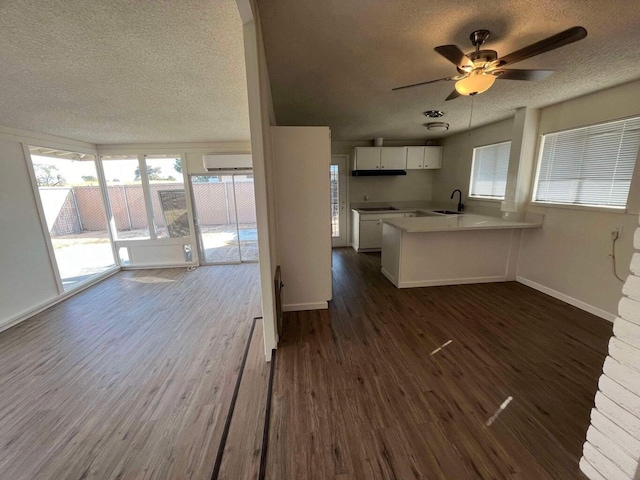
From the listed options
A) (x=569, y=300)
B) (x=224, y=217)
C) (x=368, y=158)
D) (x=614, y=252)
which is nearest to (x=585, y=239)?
(x=614, y=252)

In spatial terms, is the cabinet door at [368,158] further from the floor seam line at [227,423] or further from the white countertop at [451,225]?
the floor seam line at [227,423]

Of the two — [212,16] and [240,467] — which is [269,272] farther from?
[212,16]

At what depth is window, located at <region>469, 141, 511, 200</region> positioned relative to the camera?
3.89m

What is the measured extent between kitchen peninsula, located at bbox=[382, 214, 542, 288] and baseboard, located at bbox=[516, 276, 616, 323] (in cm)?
22

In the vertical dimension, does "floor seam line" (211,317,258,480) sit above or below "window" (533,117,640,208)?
below

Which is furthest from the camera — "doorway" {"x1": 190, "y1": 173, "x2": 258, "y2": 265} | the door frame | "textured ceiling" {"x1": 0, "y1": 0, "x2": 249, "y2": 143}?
the door frame

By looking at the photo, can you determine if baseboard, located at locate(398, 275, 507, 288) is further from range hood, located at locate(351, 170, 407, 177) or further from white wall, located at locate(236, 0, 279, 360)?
range hood, located at locate(351, 170, 407, 177)

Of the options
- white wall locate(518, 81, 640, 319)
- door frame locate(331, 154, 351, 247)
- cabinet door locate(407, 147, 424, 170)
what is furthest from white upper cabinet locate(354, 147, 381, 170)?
white wall locate(518, 81, 640, 319)

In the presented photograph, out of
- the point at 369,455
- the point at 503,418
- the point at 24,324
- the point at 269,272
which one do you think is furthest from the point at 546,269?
the point at 24,324

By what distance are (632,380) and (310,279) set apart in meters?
2.36

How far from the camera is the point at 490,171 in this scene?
4.16m

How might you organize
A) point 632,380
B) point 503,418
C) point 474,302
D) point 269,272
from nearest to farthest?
point 632,380
point 503,418
point 269,272
point 474,302

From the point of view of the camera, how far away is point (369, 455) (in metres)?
1.35

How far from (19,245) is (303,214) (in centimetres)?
357
